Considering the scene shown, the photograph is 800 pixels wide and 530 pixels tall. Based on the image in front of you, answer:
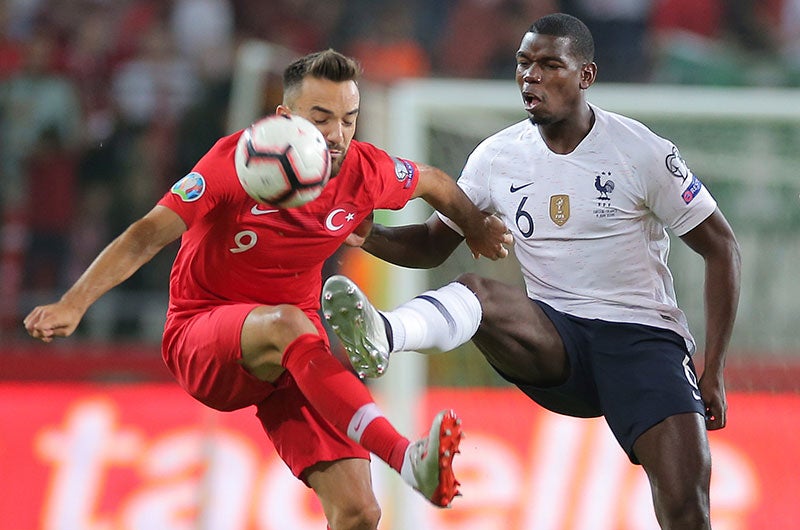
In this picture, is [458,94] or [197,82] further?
[197,82]

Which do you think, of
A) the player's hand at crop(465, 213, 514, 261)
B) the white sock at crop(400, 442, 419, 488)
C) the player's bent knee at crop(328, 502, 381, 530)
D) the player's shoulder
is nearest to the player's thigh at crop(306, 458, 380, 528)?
the player's bent knee at crop(328, 502, 381, 530)

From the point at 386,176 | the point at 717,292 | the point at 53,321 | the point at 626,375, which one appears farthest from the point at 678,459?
the point at 53,321

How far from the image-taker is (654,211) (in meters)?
4.59

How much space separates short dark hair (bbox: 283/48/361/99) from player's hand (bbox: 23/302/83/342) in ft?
3.42

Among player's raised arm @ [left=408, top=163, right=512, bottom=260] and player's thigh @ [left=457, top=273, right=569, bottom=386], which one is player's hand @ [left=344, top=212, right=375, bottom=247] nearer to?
player's raised arm @ [left=408, top=163, right=512, bottom=260]

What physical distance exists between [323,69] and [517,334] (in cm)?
107

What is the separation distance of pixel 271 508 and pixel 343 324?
12.5ft

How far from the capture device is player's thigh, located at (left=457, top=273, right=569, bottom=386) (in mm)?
4434

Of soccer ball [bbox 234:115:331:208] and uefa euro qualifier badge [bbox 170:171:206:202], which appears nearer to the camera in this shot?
soccer ball [bbox 234:115:331:208]

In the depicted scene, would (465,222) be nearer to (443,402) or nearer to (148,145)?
(443,402)

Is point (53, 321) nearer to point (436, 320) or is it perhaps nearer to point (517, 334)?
point (436, 320)

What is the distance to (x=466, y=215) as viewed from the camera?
466 centimetres

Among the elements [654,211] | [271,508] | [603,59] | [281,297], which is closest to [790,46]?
[603,59]

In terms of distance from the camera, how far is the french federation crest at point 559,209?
4.59 m
